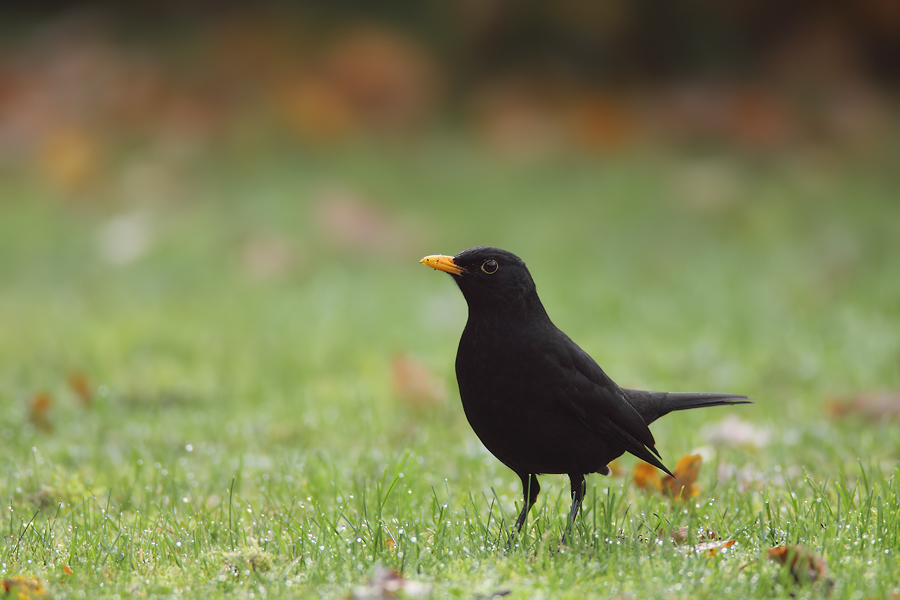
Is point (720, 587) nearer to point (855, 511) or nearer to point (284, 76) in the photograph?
point (855, 511)

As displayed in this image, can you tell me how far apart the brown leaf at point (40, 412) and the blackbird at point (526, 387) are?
2712 mm

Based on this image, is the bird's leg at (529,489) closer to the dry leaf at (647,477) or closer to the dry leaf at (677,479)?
the dry leaf at (677,479)

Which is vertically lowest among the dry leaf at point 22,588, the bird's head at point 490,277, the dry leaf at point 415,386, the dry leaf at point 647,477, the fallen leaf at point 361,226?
the dry leaf at point 22,588

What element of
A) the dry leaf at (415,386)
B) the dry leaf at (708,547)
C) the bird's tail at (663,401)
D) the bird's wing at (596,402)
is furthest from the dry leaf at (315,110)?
the dry leaf at (708,547)

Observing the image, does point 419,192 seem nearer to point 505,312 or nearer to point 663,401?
point 663,401

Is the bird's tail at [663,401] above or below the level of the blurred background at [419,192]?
below

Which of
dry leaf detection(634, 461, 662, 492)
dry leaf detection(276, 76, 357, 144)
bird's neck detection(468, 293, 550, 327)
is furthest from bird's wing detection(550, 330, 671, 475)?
dry leaf detection(276, 76, 357, 144)

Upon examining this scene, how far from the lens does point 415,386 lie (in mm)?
4973

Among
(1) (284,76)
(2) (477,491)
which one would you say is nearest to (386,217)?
(1) (284,76)

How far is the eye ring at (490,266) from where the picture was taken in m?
2.90

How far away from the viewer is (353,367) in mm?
5812

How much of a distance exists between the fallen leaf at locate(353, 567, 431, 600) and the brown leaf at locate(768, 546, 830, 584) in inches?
40.0

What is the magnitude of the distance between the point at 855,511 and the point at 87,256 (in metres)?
7.51

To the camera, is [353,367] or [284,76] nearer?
[353,367]
